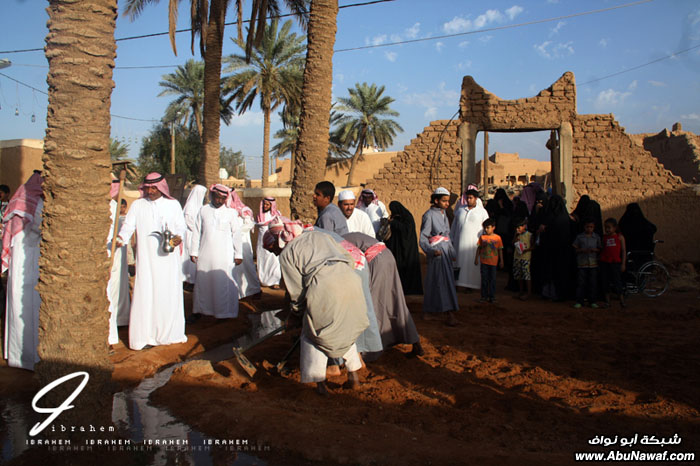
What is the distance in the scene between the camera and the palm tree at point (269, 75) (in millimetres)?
29031

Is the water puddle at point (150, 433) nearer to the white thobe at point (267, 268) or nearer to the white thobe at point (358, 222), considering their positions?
the white thobe at point (358, 222)

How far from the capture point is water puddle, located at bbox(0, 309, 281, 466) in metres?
3.10

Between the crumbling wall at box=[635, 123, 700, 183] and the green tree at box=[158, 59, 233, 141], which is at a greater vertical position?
the green tree at box=[158, 59, 233, 141]

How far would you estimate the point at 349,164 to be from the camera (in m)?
37.8

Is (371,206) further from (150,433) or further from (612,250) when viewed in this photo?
(150,433)

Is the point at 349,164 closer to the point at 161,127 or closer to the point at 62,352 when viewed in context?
the point at 161,127

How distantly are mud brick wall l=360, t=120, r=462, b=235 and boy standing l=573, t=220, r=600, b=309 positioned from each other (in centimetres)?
471

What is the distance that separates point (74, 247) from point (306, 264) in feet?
5.28

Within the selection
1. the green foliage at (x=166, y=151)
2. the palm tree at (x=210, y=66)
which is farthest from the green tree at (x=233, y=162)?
the palm tree at (x=210, y=66)

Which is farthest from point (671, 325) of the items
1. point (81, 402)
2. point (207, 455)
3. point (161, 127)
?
point (161, 127)

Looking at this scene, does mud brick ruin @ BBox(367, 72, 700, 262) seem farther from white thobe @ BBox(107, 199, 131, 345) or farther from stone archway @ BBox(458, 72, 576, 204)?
white thobe @ BBox(107, 199, 131, 345)

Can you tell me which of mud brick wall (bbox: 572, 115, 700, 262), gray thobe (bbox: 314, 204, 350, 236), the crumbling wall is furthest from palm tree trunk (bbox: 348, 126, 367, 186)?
gray thobe (bbox: 314, 204, 350, 236)

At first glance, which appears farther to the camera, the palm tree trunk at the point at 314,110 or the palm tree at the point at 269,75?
the palm tree at the point at 269,75

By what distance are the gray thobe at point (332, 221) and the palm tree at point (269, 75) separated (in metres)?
24.0
